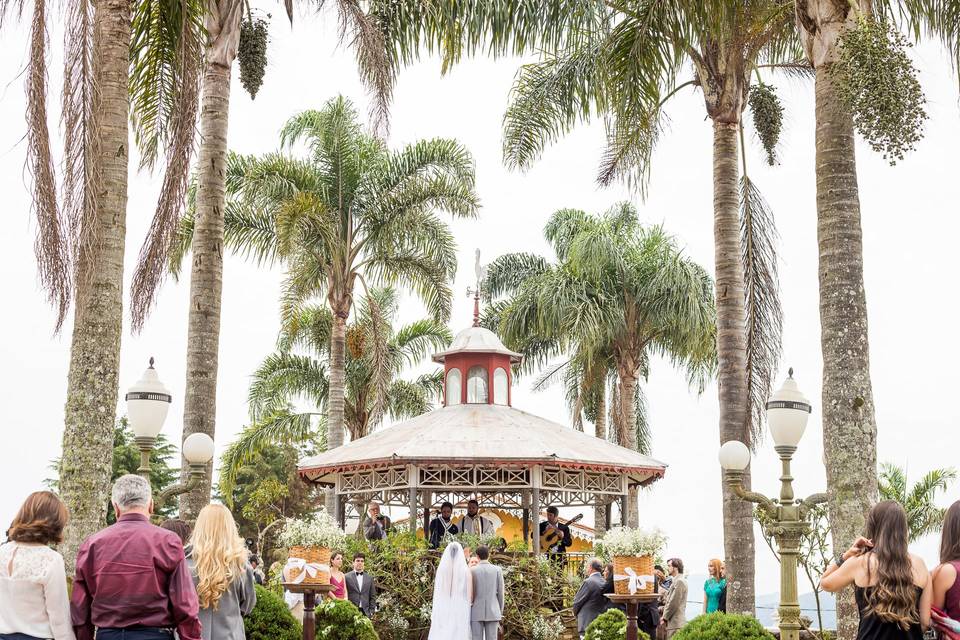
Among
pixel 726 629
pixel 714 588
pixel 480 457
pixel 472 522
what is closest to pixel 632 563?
pixel 714 588

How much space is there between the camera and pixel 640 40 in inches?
571

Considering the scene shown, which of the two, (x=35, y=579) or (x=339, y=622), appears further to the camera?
(x=339, y=622)

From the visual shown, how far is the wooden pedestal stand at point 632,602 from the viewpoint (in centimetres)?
1469

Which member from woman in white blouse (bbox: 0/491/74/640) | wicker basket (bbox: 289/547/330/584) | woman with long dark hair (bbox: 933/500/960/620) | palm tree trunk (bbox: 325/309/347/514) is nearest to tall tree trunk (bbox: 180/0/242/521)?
wicker basket (bbox: 289/547/330/584)

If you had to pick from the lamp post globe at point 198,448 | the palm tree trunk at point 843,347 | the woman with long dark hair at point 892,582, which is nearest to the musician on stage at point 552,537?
the lamp post globe at point 198,448

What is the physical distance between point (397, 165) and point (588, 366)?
9021mm

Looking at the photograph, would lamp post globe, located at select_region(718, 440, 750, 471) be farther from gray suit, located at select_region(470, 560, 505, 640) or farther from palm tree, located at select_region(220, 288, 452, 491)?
palm tree, located at select_region(220, 288, 452, 491)

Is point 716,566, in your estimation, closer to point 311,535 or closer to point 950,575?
point 311,535

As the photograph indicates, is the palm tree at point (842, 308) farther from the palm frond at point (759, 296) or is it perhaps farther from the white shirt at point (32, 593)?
the palm frond at point (759, 296)

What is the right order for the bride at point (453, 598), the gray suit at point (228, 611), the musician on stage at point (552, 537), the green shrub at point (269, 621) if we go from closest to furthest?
the gray suit at point (228, 611) < the green shrub at point (269, 621) < the bride at point (453, 598) < the musician on stage at point (552, 537)

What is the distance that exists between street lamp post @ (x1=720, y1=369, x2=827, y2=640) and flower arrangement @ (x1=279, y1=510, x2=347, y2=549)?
16.2ft

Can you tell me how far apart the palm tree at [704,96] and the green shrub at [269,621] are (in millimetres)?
6531

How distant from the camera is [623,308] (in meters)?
34.8

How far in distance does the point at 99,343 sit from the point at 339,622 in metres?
5.33
